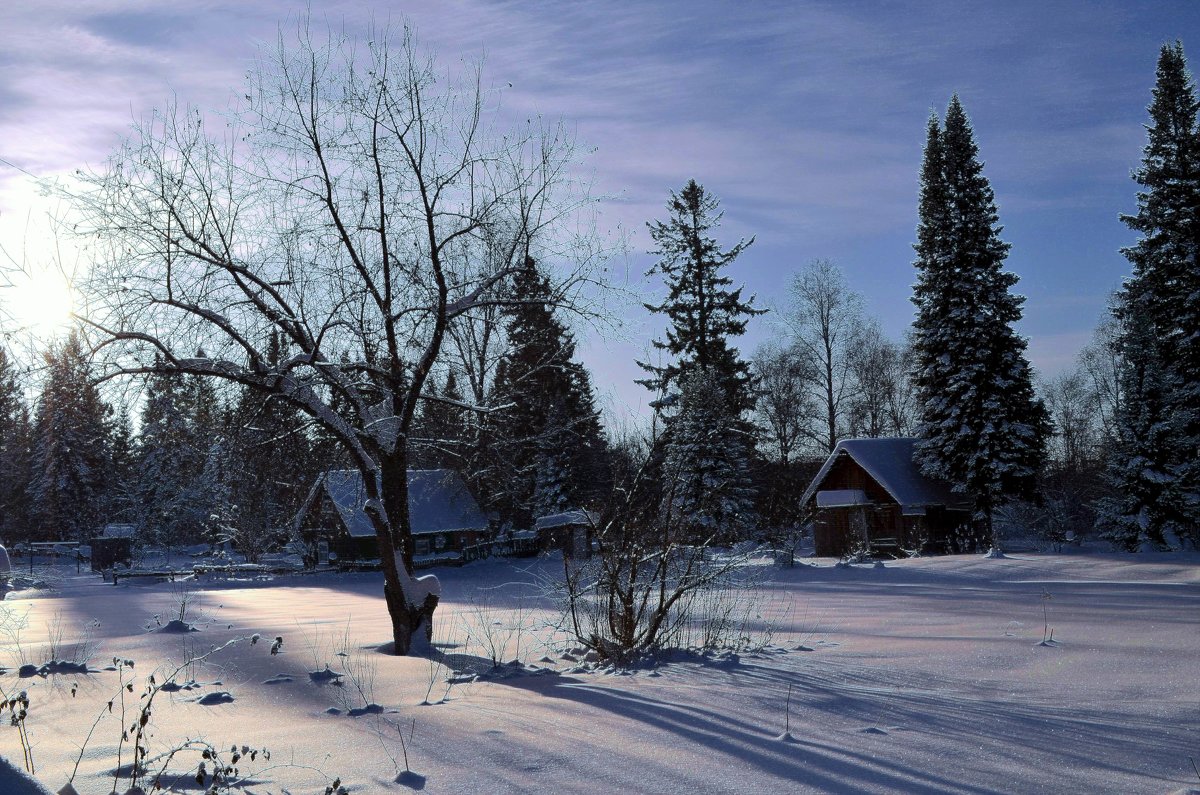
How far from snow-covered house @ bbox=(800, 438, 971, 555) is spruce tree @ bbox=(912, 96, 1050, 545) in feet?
3.45

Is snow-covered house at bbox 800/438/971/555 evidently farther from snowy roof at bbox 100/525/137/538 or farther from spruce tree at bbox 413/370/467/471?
Answer: snowy roof at bbox 100/525/137/538

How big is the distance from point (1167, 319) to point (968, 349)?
19.8ft

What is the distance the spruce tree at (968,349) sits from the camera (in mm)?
31078

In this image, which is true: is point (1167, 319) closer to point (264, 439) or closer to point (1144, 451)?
point (1144, 451)

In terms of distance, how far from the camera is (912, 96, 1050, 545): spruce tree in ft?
102

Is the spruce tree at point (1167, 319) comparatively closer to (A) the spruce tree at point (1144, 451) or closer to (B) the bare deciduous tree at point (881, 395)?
(A) the spruce tree at point (1144, 451)

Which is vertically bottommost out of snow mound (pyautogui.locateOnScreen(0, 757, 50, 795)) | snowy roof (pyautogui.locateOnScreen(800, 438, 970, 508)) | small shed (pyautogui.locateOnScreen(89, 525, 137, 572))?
small shed (pyautogui.locateOnScreen(89, 525, 137, 572))

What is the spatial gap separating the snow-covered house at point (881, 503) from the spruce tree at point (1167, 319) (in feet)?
19.2

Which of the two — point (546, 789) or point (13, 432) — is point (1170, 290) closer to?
point (546, 789)

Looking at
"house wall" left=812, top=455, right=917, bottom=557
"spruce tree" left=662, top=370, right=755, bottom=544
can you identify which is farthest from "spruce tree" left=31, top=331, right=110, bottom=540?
"house wall" left=812, top=455, right=917, bottom=557

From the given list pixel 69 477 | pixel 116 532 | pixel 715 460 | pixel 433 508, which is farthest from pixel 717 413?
pixel 69 477

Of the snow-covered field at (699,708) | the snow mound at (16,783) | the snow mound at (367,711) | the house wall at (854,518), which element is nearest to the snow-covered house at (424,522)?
the house wall at (854,518)

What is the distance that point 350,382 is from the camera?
1120cm

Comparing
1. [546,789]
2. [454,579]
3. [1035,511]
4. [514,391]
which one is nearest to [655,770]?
[546,789]
